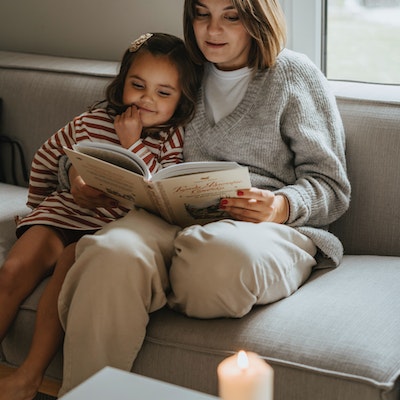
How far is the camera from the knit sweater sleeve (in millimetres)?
1916

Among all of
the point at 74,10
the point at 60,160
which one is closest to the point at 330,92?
the point at 60,160

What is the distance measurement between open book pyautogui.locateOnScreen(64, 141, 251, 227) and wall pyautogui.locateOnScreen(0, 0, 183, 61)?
0.97 metres

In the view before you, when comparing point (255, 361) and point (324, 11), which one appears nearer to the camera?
point (255, 361)

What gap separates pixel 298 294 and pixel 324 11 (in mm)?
1175

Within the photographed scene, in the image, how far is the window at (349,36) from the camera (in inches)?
98.9

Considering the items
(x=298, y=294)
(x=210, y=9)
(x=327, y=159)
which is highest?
(x=210, y=9)

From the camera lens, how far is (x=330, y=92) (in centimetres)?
207

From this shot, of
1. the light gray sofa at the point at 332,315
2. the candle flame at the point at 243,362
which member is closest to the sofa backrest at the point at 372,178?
the light gray sofa at the point at 332,315

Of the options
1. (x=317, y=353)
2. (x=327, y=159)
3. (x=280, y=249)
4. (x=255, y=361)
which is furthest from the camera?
(x=327, y=159)

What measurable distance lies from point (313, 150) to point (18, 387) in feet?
2.84

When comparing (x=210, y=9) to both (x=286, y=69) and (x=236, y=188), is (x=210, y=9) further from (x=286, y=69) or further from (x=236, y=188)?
(x=236, y=188)

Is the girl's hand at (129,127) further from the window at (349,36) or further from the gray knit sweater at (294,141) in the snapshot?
the window at (349,36)

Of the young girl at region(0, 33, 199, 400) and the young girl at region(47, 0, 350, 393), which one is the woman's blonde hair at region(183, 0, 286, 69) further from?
the young girl at region(0, 33, 199, 400)

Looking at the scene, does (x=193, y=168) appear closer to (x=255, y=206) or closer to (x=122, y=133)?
(x=255, y=206)
